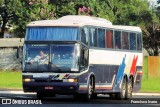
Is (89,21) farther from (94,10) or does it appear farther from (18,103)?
(94,10)

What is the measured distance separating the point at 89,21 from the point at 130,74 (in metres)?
4.70

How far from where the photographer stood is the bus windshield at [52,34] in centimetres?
2358

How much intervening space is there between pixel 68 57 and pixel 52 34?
1.23 meters

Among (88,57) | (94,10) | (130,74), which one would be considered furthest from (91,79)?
(94,10)

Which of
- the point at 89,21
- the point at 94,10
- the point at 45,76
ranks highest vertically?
the point at 89,21

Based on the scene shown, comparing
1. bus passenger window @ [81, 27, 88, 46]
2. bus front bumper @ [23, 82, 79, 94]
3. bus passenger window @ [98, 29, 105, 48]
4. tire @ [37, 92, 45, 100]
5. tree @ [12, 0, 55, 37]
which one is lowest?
tree @ [12, 0, 55, 37]

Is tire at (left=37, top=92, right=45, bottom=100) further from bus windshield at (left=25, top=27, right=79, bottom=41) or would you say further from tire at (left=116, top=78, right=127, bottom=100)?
tire at (left=116, top=78, right=127, bottom=100)

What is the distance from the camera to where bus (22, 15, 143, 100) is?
75.9ft

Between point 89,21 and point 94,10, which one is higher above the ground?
point 89,21

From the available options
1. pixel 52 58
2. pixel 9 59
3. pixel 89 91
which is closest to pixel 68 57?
pixel 52 58

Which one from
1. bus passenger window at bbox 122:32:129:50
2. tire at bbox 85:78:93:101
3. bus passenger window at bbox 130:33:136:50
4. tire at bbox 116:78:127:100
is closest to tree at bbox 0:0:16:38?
bus passenger window at bbox 130:33:136:50

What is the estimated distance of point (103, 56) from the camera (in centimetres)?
2562

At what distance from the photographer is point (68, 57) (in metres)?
23.2

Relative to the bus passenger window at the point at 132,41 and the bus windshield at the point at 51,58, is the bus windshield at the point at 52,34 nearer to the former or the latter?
the bus windshield at the point at 51,58
